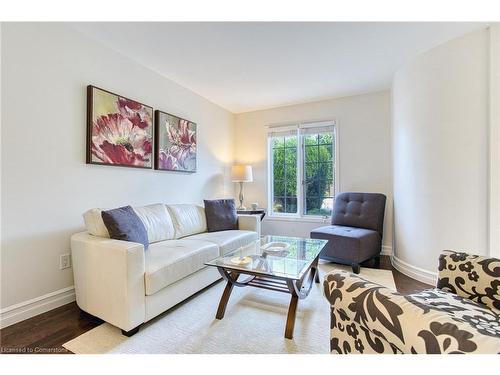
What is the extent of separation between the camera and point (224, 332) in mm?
1673

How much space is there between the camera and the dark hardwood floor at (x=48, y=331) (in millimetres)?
1520

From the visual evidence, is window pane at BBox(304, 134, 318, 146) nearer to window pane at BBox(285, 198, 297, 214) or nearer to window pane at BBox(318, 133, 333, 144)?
window pane at BBox(318, 133, 333, 144)

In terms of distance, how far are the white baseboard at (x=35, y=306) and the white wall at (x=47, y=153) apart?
0.04 m

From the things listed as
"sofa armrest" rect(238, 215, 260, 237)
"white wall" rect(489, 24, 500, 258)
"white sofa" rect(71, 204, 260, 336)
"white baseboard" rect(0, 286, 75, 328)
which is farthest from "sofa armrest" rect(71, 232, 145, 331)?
"white wall" rect(489, 24, 500, 258)

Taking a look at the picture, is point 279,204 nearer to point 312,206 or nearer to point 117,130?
point 312,206

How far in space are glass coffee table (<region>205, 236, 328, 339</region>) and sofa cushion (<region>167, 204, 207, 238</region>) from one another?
88 cm

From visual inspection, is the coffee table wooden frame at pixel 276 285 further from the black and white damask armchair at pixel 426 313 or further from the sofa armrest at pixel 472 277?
the sofa armrest at pixel 472 277

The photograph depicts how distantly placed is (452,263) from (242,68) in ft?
8.80

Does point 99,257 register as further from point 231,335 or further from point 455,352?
point 455,352

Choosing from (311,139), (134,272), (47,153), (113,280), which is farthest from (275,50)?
(113,280)

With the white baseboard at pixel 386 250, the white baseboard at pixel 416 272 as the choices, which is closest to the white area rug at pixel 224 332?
the white baseboard at pixel 416 272

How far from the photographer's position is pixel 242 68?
9.44ft

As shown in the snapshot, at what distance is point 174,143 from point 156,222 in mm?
1168

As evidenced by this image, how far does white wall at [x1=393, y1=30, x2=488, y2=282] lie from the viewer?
2219mm
